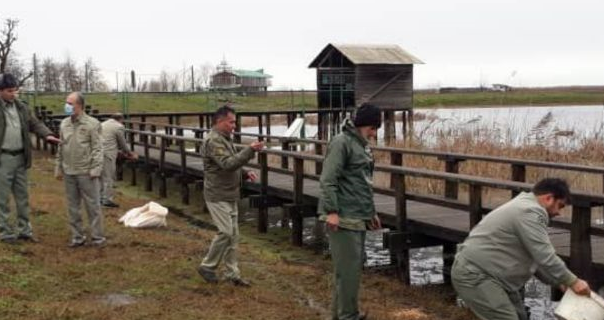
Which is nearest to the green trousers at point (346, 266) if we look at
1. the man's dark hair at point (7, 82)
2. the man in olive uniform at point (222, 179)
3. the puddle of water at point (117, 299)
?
the man in olive uniform at point (222, 179)

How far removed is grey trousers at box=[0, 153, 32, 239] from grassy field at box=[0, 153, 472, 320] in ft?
0.92

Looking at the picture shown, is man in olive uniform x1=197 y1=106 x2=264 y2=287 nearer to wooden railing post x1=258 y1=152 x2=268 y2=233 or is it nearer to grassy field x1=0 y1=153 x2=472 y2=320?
grassy field x1=0 y1=153 x2=472 y2=320

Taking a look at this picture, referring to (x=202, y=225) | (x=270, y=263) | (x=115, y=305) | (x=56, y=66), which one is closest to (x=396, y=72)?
(x=202, y=225)

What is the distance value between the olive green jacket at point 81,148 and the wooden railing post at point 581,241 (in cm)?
459

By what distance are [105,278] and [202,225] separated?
4595mm

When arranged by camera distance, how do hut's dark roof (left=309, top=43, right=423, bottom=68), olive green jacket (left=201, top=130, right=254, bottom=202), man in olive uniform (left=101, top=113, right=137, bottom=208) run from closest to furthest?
olive green jacket (left=201, top=130, right=254, bottom=202) → man in olive uniform (left=101, top=113, right=137, bottom=208) → hut's dark roof (left=309, top=43, right=423, bottom=68)

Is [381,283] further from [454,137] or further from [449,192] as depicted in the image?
[454,137]

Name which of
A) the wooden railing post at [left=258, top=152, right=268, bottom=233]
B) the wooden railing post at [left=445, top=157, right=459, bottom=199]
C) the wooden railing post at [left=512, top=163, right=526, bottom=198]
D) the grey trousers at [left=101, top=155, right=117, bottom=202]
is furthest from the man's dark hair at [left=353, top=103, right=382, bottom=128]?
the grey trousers at [left=101, top=155, right=117, bottom=202]

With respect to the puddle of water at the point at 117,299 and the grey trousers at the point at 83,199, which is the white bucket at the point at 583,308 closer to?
the puddle of water at the point at 117,299

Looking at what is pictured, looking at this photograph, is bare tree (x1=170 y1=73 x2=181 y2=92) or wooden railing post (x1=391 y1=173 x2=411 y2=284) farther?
bare tree (x1=170 y1=73 x2=181 y2=92)

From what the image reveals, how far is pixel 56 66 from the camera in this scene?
6600 centimetres

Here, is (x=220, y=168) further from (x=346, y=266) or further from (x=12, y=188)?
(x=12, y=188)

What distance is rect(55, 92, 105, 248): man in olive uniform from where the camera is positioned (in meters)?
7.78

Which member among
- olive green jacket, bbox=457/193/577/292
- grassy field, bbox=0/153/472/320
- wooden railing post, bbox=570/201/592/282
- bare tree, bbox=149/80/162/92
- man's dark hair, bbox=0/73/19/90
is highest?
bare tree, bbox=149/80/162/92
